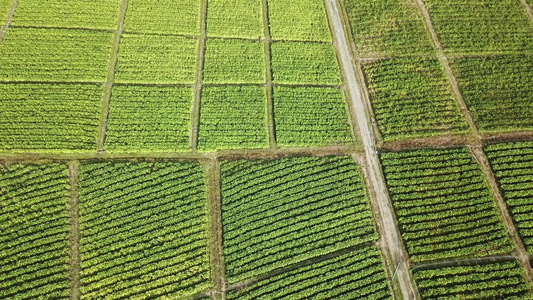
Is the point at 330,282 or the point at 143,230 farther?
the point at 143,230

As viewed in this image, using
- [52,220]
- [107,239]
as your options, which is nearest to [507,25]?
[107,239]

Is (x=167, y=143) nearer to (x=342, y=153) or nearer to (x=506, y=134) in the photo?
(x=342, y=153)

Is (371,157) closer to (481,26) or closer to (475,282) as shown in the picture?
(475,282)

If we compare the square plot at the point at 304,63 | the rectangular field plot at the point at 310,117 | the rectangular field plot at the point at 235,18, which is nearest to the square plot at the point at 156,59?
the rectangular field plot at the point at 235,18

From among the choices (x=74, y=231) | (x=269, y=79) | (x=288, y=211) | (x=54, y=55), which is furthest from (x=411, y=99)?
(x=54, y=55)

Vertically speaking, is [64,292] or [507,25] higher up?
[507,25]

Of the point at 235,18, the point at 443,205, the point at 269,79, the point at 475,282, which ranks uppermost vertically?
the point at 235,18
